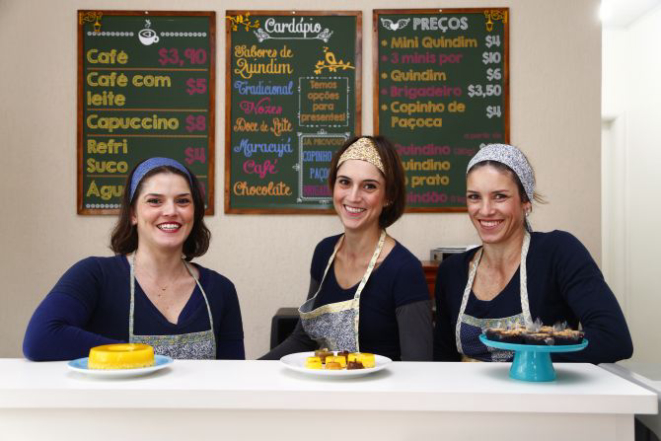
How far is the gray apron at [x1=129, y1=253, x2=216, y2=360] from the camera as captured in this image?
181 cm

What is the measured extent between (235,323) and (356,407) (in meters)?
0.95

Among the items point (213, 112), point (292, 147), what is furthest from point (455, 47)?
point (213, 112)

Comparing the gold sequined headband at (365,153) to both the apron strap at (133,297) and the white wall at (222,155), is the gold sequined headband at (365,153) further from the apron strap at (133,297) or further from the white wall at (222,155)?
the white wall at (222,155)

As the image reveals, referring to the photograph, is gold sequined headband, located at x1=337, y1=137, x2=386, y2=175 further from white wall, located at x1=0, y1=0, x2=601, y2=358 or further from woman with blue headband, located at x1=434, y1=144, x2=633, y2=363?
white wall, located at x1=0, y1=0, x2=601, y2=358

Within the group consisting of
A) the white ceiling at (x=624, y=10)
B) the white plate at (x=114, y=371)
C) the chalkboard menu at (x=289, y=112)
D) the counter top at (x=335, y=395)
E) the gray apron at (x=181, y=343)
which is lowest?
the gray apron at (x=181, y=343)

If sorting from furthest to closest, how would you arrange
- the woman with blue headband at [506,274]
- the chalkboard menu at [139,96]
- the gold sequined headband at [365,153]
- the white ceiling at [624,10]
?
the white ceiling at [624,10]
the chalkboard menu at [139,96]
the gold sequined headband at [365,153]
the woman with blue headband at [506,274]

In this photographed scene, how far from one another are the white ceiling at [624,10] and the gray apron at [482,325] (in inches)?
148

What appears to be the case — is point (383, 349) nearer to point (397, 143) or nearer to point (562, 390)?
point (562, 390)

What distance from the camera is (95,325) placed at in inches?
71.7

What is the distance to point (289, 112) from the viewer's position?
11.5 feet

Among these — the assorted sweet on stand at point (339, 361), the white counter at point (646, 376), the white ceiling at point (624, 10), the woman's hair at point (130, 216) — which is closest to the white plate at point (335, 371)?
the assorted sweet on stand at point (339, 361)

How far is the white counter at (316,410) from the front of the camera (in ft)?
3.72

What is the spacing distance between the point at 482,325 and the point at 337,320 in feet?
1.49

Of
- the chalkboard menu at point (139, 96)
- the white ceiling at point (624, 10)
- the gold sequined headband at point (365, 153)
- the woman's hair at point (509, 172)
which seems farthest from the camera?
the white ceiling at point (624, 10)
